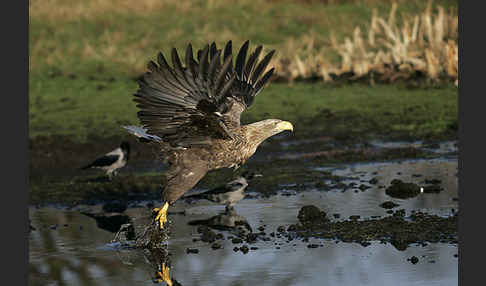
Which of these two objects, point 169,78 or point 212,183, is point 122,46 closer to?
point 212,183

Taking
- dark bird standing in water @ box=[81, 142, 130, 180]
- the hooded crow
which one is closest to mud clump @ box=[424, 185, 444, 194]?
the hooded crow

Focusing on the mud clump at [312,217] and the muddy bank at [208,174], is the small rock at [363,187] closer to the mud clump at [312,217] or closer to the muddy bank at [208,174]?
the muddy bank at [208,174]

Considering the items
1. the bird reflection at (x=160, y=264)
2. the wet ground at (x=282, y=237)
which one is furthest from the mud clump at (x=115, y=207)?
the bird reflection at (x=160, y=264)

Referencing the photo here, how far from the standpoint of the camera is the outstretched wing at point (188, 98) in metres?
7.96

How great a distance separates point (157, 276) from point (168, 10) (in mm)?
18253

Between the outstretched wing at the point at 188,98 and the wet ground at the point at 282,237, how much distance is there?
1.27 metres

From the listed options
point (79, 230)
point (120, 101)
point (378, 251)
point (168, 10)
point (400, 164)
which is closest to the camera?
point (378, 251)

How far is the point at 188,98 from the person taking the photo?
8180 millimetres

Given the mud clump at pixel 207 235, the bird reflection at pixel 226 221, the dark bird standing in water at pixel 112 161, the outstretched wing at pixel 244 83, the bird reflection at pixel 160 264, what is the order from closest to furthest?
the bird reflection at pixel 160 264, the outstretched wing at pixel 244 83, the mud clump at pixel 207 235, the bird reflection at pixel 226 221, the dark bird standing in water at pixel 112 161

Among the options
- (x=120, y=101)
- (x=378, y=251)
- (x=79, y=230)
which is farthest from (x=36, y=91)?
(x=378, y=251)

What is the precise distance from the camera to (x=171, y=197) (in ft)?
30.0

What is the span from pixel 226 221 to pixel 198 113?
8.60ft

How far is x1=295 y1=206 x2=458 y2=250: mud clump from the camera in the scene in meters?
9.00

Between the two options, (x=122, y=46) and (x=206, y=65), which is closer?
(x=206, y=65)
